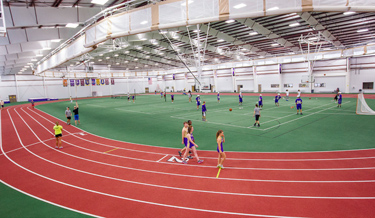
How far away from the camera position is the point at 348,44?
37.8 metres

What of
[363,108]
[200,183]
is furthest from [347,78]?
[200,183]

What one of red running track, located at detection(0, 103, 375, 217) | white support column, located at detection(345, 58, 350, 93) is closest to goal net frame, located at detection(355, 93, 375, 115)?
red running track, located at detection(0, 103, 375, 217)

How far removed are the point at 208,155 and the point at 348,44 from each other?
4216 cm

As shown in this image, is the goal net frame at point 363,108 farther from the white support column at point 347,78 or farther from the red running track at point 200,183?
the white support column at point 347,78

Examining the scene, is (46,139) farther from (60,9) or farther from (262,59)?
Result: (262,59)

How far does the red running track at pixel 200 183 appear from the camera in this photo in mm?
6180

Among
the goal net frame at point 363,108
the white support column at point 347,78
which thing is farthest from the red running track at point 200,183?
the white support column at point 347,78

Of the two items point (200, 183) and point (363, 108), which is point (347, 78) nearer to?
point (363, 108)

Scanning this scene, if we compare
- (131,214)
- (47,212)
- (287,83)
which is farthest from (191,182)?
(287,83)

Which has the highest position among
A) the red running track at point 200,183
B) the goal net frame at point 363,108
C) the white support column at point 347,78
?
the white support column at point 347,78

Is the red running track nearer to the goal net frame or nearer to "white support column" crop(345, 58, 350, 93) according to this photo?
the goal net frame

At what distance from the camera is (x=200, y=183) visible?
308 inches

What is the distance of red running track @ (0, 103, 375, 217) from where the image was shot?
618cm

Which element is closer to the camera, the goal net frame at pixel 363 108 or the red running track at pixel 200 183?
the red running track at pixel 200 183
